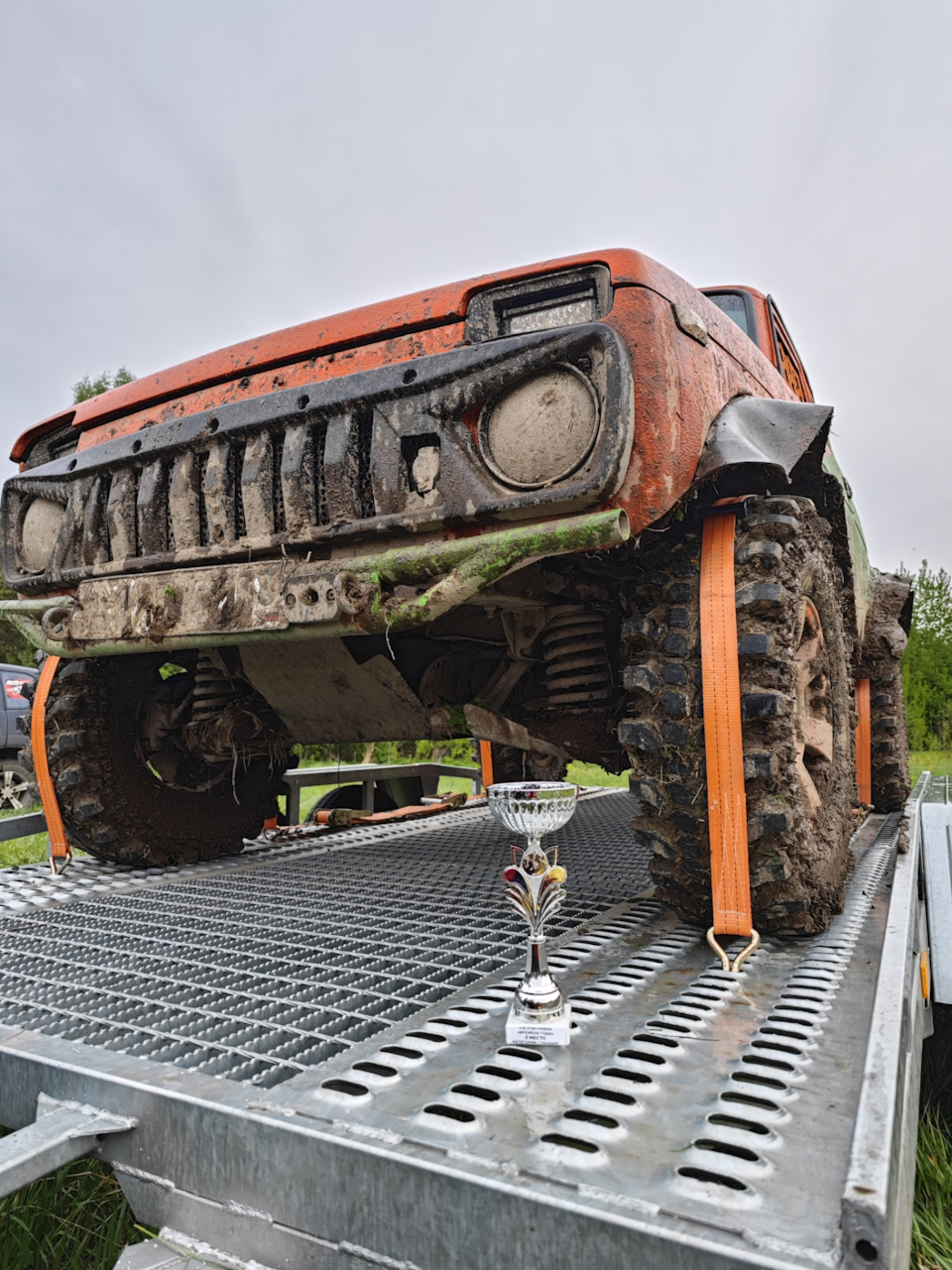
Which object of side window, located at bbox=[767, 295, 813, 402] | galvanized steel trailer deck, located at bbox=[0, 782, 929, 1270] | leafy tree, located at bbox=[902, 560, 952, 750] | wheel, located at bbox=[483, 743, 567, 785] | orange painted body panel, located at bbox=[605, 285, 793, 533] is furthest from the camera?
leafy tree, located at bbox=[902, 560, 952, 750]

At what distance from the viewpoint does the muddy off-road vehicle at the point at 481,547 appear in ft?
6.39

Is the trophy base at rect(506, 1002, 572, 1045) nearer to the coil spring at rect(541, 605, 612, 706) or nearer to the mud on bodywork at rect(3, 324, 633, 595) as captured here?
the mud on bodywork at rect(3, 324, 633, 595)

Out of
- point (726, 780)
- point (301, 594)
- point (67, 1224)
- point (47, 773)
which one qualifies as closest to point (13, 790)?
point (47, 773)

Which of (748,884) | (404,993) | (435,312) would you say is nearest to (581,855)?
(748,884)

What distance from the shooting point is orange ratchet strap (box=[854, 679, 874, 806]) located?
4.70 metres

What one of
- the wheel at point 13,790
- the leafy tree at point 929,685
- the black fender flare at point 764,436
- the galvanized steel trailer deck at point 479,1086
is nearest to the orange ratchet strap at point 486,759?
the galvanized steel trailer deck at point 479,1086

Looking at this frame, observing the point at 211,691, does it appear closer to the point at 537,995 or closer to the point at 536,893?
the point at 536,893

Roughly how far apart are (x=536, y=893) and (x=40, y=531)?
7.18 ft

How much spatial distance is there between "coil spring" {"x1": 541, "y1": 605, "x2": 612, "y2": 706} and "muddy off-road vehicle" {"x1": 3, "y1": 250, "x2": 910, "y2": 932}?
10 millimetres

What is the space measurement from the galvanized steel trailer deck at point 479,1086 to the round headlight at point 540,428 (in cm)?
106

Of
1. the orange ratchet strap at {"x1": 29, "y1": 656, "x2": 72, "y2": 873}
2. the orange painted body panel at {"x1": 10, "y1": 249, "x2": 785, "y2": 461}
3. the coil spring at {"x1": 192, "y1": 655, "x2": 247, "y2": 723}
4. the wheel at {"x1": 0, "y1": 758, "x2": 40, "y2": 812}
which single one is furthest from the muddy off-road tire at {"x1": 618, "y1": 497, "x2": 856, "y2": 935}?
the wheel at {"x1": 0, "y1": 758, "x2": 40, "y2": 812}

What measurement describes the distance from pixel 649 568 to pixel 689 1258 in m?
1.59

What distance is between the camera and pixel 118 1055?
1337 millimetres

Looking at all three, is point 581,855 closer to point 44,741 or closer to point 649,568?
point 649,568
